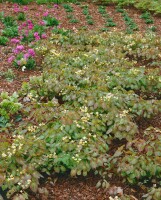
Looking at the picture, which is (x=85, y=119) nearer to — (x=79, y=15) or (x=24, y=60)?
(x=24, y=60)

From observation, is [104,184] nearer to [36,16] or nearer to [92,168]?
[92,168]

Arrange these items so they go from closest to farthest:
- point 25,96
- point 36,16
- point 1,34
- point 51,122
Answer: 1. point 51,122
2. point 25,96
3. point 1,34
4. point 36,16

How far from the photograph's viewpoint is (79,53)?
7461 mm

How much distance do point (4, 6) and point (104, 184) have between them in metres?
9.08

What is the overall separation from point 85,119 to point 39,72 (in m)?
2.71

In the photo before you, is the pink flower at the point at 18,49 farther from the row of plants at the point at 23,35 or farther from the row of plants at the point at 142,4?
the row of plants at the point at 142,4

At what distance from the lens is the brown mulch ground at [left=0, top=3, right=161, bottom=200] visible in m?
4.13

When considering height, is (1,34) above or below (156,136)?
below

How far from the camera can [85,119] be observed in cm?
472

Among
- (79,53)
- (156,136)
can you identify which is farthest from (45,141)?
(79,53)

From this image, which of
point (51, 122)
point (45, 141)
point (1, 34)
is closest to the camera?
point (45, 141)

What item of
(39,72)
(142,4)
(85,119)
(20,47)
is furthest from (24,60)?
(142,4)

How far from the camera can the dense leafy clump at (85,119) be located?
4.10 meters

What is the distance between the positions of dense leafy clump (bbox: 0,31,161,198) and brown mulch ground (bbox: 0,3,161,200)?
6.5 inches
